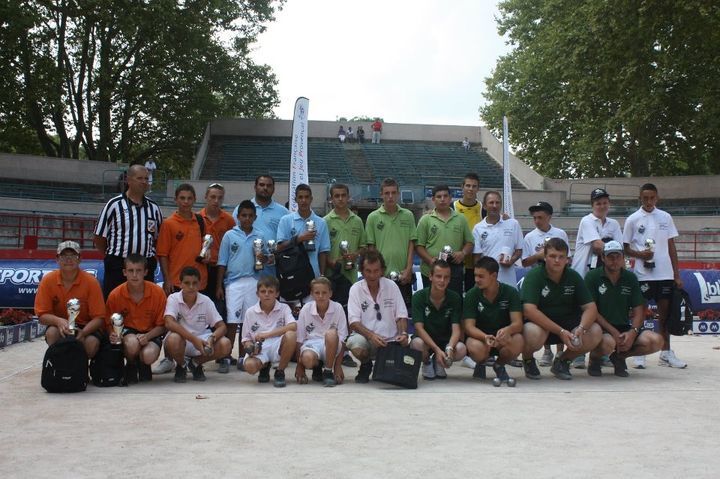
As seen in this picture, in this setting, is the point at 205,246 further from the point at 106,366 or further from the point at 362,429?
the point at 362,429

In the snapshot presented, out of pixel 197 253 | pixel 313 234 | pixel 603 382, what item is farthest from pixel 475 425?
pixel 197 253

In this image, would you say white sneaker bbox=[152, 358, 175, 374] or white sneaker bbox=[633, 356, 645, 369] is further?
white sneaker bbox=[633, 356, 645, 369]

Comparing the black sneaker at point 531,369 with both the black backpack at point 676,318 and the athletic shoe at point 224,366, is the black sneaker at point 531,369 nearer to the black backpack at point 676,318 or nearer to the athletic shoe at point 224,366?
the black backpack at point 676,318

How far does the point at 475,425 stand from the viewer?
5.22 metres

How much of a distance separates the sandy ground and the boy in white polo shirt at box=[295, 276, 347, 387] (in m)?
0.30

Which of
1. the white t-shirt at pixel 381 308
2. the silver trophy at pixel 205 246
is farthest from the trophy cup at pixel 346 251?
the silver trophy at pixel 205 246

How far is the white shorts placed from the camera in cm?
804

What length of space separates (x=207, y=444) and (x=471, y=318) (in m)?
3.49

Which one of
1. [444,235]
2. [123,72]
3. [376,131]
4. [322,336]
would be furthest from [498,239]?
[376,131]

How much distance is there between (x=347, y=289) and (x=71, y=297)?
9.79 feet

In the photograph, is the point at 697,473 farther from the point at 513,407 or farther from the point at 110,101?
the point at 110,101

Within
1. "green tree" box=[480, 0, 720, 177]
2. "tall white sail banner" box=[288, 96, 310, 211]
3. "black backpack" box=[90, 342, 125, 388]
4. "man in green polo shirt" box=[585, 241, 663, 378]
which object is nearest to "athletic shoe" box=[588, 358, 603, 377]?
"man in green polo shirt" box=[585, 241, 663, 378]

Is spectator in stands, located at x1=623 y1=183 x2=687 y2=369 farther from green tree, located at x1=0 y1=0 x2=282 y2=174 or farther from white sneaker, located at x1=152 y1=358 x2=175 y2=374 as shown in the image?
green tree, located at x1=0 y1=0 x2=282 y2=174

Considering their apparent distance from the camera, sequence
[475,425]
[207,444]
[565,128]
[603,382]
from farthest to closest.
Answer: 1. [565,128]
2. [603,382]
3. [475,425]
4. [207,444]
